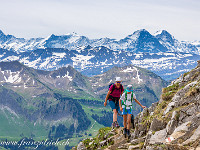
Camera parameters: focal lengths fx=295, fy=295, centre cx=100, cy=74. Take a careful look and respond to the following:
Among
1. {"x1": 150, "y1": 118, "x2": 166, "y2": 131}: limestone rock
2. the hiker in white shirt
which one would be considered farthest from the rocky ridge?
the hiker in white shirt

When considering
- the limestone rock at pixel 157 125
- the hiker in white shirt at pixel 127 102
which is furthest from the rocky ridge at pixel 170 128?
the hiker in white shirt at pixel 127 102

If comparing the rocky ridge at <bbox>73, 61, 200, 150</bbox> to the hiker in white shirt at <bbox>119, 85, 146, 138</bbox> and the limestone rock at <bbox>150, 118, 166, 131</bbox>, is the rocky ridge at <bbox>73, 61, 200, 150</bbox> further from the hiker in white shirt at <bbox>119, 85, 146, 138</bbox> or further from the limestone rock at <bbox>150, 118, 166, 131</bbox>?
the hiker in white shirt at <bbox>119, 85, 146, 138</bbox>

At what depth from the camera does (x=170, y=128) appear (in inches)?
888

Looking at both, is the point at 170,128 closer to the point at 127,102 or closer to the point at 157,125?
the point at 157,125

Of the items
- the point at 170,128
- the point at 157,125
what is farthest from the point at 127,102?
the point at 170,128

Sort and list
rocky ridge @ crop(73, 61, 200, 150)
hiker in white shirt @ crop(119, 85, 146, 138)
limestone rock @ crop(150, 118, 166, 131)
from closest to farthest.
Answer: rocky ridge @ crop(73, 61, 200, 150) → limestone rock @ crop(150, 118, 166, 131) → hiker in white shirt @ crop(119, 85, 146, 138)

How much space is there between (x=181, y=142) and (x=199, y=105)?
473 cm

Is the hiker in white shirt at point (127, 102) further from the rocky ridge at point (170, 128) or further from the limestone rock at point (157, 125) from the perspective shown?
the limestone rock at point (157, 125)

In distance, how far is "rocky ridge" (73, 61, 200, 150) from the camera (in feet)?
62.7

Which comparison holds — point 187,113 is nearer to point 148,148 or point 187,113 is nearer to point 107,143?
point 148,148

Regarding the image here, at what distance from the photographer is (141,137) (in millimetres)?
26219

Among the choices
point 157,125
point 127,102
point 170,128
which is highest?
point 127,102

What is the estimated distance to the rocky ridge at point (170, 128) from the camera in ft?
62.7

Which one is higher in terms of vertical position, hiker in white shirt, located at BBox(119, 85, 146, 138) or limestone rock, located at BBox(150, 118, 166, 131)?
hiker in white shirt, located at BBox(119, 85, 146, 138)
